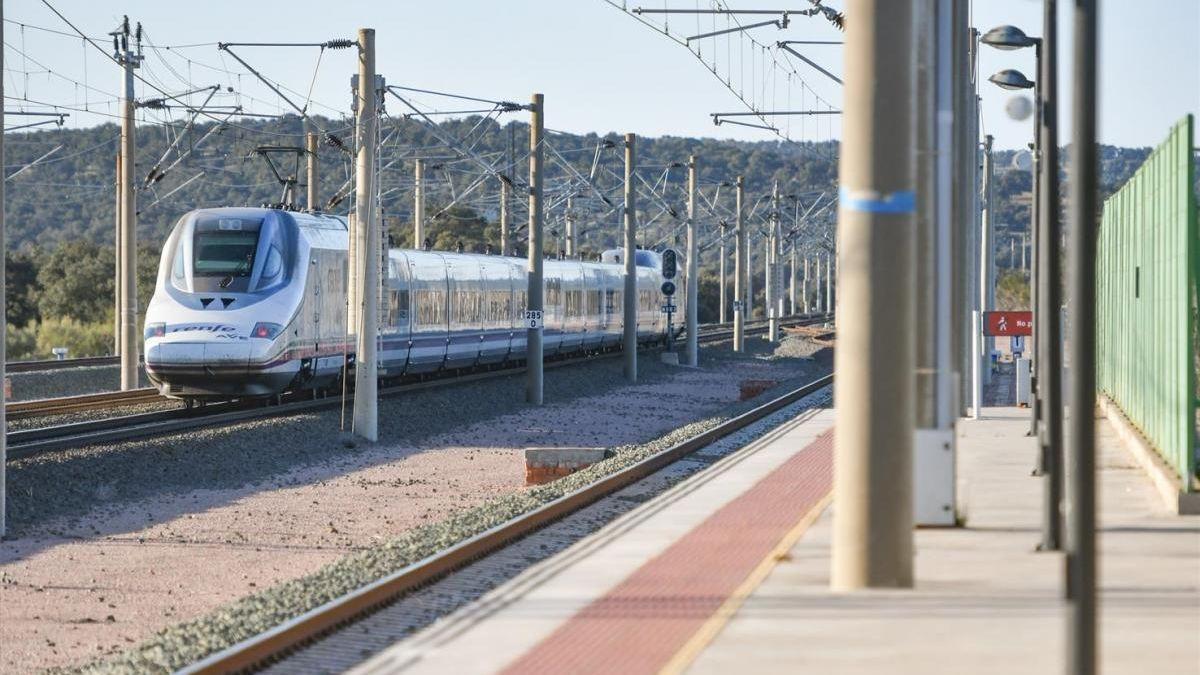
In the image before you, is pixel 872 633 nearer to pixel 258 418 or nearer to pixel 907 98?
pixel 907 98

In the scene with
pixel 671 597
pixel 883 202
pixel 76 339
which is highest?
pixel 883 202

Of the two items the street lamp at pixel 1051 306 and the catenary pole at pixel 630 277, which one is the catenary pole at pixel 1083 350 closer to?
A: the street lamp at pixel 1051 306

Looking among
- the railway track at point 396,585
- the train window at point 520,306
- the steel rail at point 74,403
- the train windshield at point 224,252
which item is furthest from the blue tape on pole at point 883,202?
the train window at point 520,306

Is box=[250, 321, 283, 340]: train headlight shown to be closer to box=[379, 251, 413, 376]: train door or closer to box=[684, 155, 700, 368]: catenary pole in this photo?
box=[379, 251, 413, 376]: train door

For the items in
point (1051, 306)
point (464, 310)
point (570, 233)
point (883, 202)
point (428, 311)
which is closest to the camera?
point (883, 202)

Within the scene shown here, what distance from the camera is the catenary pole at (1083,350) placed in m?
7.38

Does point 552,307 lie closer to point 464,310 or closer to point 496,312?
point 496,312

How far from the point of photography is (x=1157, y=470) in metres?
17.2

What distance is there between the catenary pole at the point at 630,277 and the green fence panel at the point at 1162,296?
1132 inches

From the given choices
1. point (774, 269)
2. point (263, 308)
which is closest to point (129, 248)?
point (263, 308)

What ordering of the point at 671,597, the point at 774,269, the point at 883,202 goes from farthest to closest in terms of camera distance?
the point at 774,269 → the point at 671,597 → the point at 883,202

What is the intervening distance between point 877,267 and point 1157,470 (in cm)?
725

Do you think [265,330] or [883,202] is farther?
[265,330]

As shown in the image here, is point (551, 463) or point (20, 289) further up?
point (20, 289)
